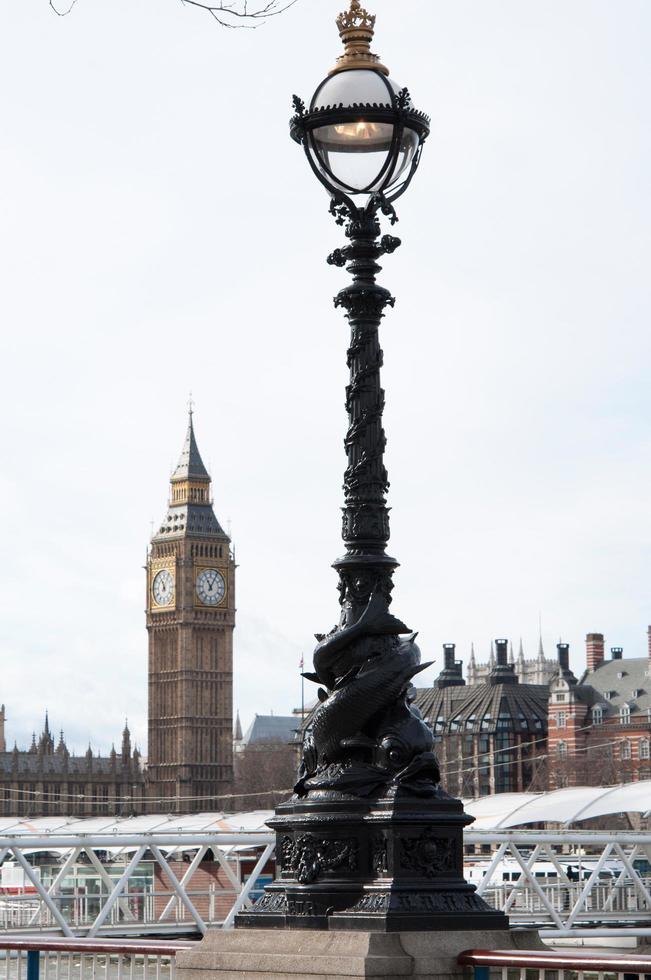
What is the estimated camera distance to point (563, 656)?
118000mm

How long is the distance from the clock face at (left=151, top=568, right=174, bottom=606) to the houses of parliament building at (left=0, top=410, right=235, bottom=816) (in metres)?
→ 0.08

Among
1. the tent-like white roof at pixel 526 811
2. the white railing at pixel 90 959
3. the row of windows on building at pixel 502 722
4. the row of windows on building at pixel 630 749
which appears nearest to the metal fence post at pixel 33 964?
the white railing at pixel 90 959

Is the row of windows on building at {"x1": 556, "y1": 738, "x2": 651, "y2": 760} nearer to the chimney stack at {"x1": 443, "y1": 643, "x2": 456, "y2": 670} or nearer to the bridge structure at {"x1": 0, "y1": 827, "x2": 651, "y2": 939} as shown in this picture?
the chimney stack at {"x1": 443, "y1": 643, "x2": 456, "y2": 670}

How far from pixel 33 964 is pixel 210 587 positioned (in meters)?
141

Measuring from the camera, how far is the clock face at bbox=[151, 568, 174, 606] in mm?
151250

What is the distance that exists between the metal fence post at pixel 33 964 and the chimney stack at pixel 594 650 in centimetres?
11126

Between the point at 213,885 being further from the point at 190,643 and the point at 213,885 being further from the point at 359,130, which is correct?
the point at 190,643

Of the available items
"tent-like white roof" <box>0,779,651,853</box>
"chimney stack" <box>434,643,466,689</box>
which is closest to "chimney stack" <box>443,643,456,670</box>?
"chimney stack" <box>434,643,466,689</box>

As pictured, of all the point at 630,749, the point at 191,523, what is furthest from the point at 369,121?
the point at 191,523

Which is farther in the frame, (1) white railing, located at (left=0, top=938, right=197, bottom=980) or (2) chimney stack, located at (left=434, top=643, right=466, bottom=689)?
(2) chimney stack, located at (left=434, top=643, right=466, bottom=689)

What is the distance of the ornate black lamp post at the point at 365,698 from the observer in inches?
322

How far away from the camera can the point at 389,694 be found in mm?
8617

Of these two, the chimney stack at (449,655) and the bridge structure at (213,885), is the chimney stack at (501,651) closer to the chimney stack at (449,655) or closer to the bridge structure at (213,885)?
the chimney stack at (449,655)

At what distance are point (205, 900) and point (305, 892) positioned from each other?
5135cm
